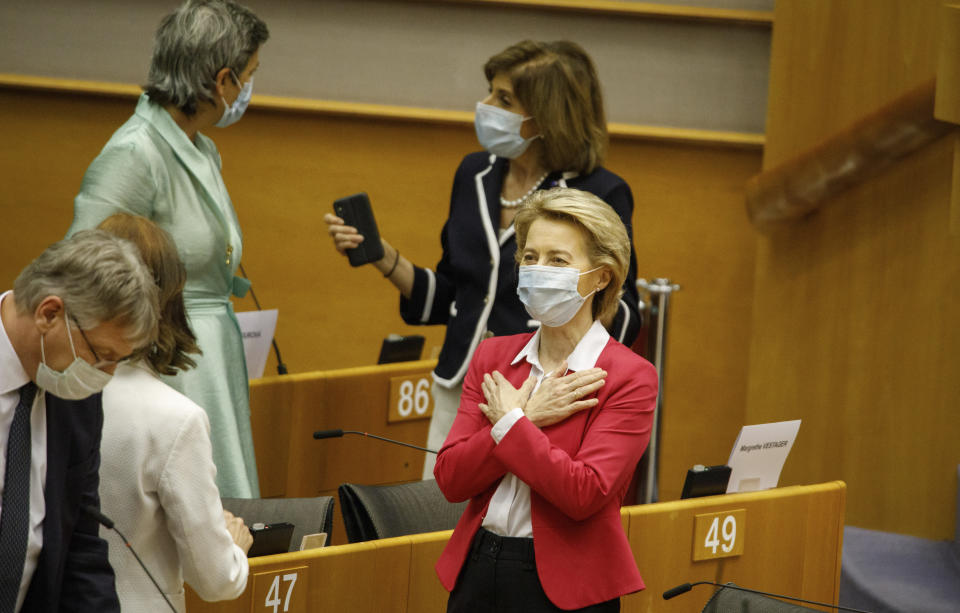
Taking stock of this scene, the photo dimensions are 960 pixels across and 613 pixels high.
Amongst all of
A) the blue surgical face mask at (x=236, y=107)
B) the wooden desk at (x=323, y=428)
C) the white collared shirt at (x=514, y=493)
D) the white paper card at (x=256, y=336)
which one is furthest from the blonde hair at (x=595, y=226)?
the wooden desk at (x=323, y=428)

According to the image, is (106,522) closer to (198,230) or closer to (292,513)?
(292,513)

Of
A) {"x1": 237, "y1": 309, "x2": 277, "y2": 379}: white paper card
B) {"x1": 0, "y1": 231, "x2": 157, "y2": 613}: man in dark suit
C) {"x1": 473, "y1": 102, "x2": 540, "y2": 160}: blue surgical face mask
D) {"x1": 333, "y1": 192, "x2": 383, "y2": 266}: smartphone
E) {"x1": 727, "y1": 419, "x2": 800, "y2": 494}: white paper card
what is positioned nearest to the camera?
{"x1": 0, "y1": 231, "x2": 157, "y2": 613}: man in dark suit

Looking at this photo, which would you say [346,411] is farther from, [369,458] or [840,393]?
[840,393]

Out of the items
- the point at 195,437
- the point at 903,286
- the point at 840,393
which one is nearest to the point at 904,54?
the point at 903,286

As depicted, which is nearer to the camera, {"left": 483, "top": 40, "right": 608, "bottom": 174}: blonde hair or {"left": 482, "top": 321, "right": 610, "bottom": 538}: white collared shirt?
{"left": 482, "top": 321, "right": 610, "bottom": 538}: white collared shirt

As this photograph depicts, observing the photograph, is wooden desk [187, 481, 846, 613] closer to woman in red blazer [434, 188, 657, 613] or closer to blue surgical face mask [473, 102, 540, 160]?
woman in red blazer [434, 188, 657, 613]

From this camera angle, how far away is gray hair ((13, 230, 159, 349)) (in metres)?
1.70

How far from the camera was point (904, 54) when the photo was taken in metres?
3.63

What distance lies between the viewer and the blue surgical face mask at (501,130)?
298 centimetres

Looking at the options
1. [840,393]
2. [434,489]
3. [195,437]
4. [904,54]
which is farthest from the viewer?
[840,393]

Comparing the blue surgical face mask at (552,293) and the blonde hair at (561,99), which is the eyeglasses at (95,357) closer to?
the blue surgical face mask at (552,293)

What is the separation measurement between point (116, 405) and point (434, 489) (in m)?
1.02

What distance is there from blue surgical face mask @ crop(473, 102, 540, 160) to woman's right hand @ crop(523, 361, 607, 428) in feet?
3.25

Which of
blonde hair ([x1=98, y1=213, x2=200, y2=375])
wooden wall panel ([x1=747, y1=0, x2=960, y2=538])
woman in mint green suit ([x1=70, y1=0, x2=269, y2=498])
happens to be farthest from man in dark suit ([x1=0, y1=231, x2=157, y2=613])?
wooden wall panel ([x1=747, y1=0, x2=960, y2=538])
